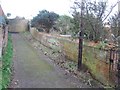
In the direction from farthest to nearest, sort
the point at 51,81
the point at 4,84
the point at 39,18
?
the point at 39,18, the point at 51,81, the point at 4,84

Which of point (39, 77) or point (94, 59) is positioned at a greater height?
point (94, 59)

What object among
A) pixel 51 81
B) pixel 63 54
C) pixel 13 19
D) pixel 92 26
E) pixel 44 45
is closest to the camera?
pixel 51 81

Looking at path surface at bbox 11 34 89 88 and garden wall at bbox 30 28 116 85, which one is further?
path surface at bbox 11 34 89 88

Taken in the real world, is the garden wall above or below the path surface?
above

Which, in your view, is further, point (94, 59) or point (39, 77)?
point (39, 77)

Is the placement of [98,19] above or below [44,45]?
above

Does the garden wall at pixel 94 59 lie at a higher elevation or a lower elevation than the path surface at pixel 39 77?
higher

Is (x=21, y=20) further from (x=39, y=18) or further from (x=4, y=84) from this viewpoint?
(x=4, y=84)

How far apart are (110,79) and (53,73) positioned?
3.29 meters

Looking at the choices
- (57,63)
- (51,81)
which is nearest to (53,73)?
(51,81)

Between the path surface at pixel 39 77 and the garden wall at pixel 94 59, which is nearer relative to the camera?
the garden wall at pixel 94 59

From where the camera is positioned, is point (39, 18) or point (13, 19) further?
point (13, 19)

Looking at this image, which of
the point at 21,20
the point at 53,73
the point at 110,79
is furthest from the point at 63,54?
the point at 21,20

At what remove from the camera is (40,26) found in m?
34.1
